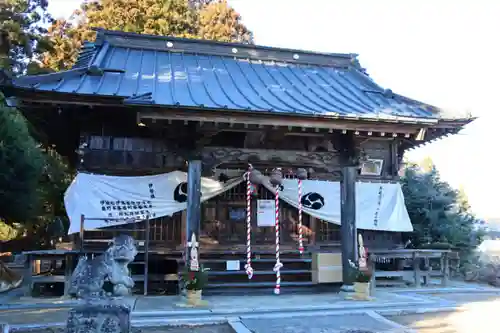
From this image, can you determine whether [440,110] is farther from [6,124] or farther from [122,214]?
[6,124]

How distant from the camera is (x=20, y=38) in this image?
67.5 ft

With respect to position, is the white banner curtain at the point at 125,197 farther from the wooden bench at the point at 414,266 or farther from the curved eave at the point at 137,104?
the wooden bench at the point at 414,266

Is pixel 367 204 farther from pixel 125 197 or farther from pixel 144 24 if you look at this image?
pixel 144 24

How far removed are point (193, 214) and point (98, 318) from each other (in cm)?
355

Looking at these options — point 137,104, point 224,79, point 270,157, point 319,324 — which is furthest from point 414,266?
point 137,104

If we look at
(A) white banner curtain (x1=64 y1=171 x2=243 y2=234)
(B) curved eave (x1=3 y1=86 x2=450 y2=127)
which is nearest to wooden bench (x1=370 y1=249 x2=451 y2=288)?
(B) curved eave (x1=3 y1=86 x2=450 y2=127)

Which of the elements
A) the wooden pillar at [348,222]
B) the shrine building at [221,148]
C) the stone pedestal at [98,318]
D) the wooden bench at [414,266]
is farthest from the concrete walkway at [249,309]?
the stone pedestal at [98,318]

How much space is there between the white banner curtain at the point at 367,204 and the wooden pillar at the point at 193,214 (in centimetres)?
345

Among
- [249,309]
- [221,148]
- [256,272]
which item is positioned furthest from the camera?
[256,272]

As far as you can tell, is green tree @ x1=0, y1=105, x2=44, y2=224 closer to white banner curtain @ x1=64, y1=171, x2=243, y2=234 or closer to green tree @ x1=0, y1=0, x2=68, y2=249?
green tree @ x1=0, y1=0, x2=68, y2=249

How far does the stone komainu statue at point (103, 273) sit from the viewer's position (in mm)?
4953

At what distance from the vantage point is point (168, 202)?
9.73 meters

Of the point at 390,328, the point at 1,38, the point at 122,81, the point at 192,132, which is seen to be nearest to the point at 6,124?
the point at 122,81

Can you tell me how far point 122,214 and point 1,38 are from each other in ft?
50.5
